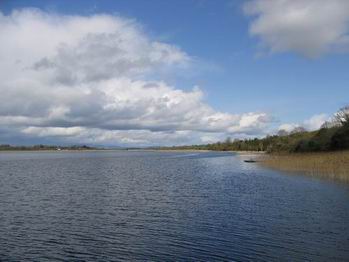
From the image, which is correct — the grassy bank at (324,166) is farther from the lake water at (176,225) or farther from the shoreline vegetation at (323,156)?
the lake water at (176,225)

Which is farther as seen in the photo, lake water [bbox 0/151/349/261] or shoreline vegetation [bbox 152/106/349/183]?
shoreline vegetation [bbox 152/106/349/183]

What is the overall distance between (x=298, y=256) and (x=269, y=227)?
5.49 metres

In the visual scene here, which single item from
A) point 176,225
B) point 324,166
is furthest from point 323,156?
point 176,225

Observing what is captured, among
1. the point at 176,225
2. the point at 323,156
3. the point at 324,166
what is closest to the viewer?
the point at 176,225

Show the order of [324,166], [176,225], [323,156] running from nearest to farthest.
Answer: [176,225]
[324,166]
[323,156]

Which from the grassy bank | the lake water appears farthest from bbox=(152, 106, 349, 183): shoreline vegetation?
the lake water

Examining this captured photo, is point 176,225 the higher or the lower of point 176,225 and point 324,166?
the lower

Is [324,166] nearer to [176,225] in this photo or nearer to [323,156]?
[323,156]

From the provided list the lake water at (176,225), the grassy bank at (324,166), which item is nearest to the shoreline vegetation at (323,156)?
the grassy bank at (324,166)

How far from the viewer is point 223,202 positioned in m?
31.5

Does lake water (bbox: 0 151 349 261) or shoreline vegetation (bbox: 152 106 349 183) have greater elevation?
shoreline vegetation (bbox: 152 106 349 183)

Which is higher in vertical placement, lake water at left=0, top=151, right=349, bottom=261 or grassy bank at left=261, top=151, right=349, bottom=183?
grassy bank at left=261, top=151, right=349, bottom=183

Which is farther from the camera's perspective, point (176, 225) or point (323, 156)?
point (323, 156)

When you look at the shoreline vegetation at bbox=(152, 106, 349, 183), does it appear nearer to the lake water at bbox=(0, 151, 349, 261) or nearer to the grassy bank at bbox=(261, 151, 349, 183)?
the grassy bank at bbox=(261, 151, 349, 183)
